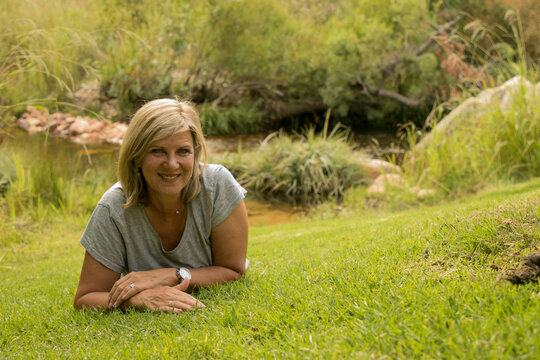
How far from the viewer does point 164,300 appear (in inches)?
97.7

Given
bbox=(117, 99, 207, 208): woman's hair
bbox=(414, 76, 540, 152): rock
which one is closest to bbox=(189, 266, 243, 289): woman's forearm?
bbox=(117, 99, 207, 208): woman's hair

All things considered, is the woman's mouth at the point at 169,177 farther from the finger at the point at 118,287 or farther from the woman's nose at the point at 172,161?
the finger at the point at 118,287

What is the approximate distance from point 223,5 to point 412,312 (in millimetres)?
13512

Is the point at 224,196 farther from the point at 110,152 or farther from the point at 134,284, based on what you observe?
the point at 110,152

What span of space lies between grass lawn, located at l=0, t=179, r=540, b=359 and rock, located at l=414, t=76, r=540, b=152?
463cm

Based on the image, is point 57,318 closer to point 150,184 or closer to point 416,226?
point 150,184

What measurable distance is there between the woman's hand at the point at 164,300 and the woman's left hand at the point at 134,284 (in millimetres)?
32

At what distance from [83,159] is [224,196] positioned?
853 cm

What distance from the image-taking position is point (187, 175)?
2.65 meters

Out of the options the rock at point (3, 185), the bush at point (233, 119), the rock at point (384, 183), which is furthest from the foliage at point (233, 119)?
the rock at point (3, 185)

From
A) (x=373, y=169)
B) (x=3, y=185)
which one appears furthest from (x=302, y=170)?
(x=3, y=185)

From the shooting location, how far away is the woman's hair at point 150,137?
2.52m

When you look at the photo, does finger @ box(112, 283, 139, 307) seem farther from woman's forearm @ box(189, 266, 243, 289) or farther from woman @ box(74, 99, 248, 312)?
woman's forearm @ box(189, 266, 243, 289)

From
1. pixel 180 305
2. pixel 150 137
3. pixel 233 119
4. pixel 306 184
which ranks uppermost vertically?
pixel 150 137
